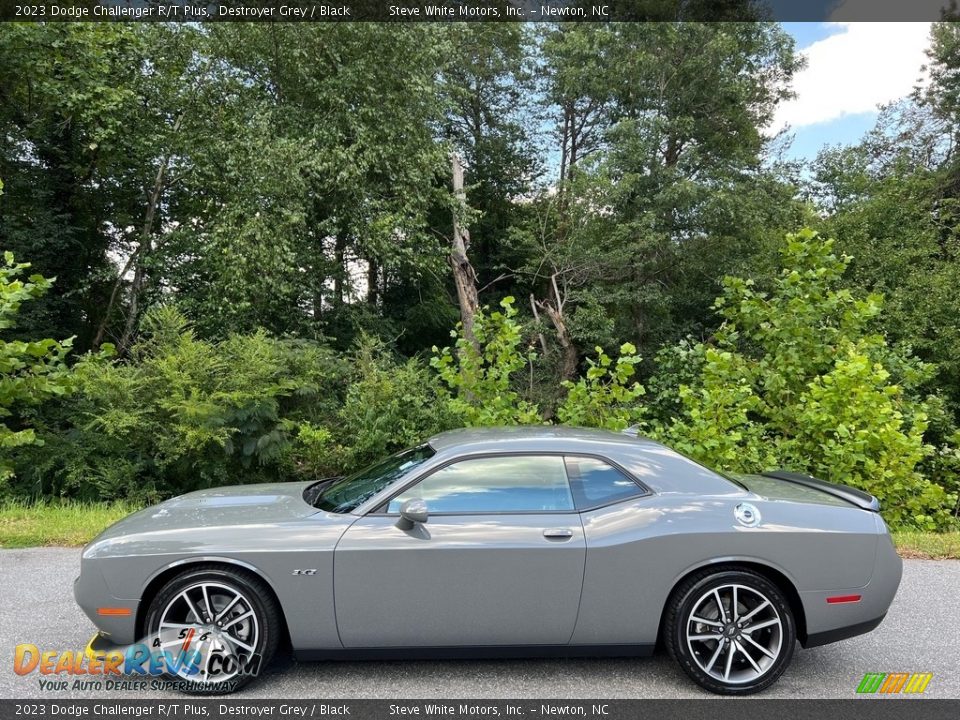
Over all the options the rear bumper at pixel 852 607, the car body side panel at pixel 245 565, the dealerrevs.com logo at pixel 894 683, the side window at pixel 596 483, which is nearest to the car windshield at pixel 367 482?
the car body side panel at pixel 245 565

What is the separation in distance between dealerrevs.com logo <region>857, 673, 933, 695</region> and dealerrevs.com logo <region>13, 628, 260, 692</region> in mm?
3310

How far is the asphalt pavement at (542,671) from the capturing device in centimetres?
349

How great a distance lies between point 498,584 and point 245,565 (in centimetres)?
136

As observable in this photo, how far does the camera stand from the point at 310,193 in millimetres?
14742

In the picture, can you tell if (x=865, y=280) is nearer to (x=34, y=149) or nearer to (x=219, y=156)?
(x=219, y=156)

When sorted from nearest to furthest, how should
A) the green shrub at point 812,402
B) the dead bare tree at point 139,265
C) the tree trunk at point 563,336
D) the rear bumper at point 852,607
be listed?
the rear bumper at point 852,607
the green shrub at point 812,402
the dead bare tree at point 139,265
the tree trunk at point 563,336

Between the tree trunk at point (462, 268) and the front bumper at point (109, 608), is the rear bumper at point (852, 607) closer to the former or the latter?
the front bumper at point (109, 608)

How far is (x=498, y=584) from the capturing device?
3.52 m

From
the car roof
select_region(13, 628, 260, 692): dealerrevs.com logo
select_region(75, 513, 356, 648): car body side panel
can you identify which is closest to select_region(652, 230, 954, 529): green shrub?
the car roof

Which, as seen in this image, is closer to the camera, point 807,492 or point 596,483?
point 596,483

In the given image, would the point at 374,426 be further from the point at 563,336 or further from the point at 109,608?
the point at 563,336

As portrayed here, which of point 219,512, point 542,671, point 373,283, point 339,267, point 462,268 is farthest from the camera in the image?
point 373,283

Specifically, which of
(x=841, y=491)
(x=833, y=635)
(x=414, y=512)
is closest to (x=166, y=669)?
(x=414, y=512)

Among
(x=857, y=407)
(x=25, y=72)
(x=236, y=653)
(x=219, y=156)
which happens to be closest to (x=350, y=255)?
(x=219, y=156)
